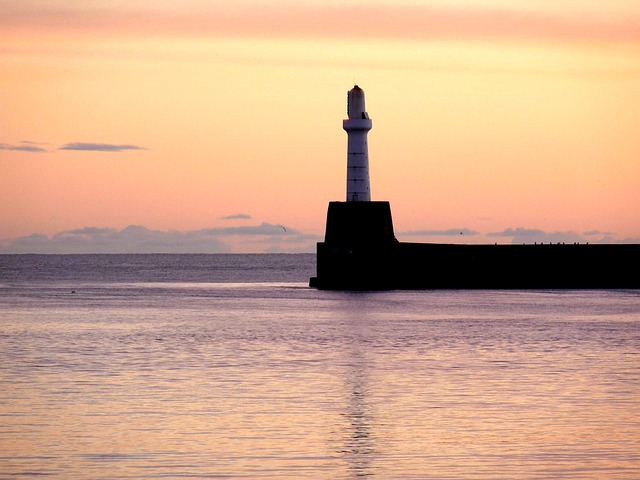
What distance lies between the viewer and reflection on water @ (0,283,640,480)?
49.2ft

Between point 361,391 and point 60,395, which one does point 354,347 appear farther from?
point 60,395

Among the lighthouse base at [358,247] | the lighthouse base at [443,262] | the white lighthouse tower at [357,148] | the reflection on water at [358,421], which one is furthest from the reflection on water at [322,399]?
the lighthouse base at [443,262]

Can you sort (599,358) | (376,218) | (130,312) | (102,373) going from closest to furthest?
(102,373)
(599,358)
(130,312)
(376,218)

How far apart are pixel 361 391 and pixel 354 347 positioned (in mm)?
10830

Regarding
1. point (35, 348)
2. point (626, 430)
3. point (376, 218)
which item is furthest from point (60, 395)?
point (376, 218)

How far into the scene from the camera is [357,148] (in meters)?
61.1

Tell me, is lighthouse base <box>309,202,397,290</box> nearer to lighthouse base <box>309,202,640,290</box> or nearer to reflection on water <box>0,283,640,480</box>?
lighthouse base <box>309,202,640,290</box>

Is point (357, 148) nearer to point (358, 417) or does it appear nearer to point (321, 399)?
point (321, 399)

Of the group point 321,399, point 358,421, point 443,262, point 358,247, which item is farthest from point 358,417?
point 443,262

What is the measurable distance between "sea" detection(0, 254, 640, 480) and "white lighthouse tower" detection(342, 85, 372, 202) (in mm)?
17571

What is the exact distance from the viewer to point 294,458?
15297 mm

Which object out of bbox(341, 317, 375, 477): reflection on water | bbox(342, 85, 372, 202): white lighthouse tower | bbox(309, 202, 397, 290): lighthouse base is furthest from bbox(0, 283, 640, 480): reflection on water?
bbox(342, 85, 372, 202): white lighthouse tower

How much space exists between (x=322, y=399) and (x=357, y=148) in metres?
40.6

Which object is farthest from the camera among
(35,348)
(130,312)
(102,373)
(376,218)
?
(376,218)
